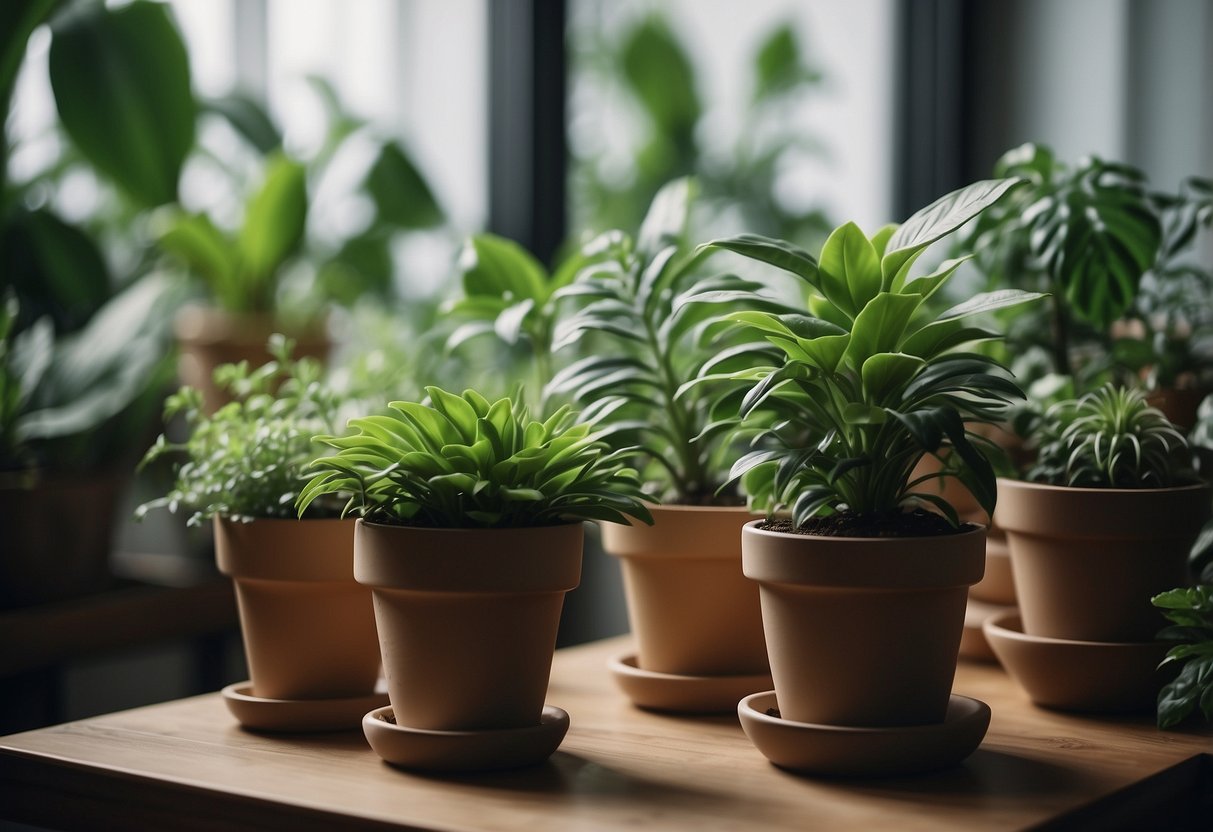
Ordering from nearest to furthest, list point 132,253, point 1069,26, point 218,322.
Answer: point 218,322, point 132,253, point 1069,26

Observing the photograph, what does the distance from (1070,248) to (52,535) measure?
1205 mm

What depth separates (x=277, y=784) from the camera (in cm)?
91

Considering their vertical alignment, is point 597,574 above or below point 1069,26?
below

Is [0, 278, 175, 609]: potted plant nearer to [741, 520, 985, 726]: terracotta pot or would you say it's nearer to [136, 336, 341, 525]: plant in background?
[136, 336, 341, 525]: plant in background

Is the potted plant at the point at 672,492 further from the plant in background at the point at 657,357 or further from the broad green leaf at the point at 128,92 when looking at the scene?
the broad green leaf at the point at 128,92

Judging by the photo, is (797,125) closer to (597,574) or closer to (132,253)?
(597,574)

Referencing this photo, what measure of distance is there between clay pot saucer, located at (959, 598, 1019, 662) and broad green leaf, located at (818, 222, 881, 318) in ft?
1.59

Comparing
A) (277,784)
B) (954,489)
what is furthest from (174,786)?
(954,489)

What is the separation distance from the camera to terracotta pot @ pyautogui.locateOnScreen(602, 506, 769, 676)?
3.69 ft

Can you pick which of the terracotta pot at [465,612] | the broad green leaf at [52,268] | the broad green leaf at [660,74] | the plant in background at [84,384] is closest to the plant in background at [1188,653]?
the terracotta pot at [465,612]

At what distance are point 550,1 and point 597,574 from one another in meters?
1.08

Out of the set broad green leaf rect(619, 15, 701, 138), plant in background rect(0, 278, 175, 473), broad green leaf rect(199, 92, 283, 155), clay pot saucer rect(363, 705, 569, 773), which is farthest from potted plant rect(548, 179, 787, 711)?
broad green leaf rect(619, 15, 701, 138)

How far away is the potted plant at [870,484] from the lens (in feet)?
2.98

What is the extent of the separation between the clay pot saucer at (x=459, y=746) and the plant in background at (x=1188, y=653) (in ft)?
1.63
